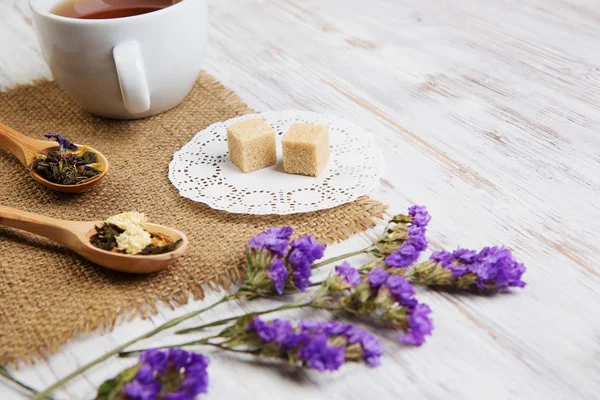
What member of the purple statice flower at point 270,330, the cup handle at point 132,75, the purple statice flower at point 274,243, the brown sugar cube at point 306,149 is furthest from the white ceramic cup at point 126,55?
the purple statice flower at point 270,330

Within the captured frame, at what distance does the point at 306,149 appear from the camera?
3.15ft

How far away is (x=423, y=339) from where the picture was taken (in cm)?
73

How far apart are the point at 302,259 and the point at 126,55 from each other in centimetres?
44

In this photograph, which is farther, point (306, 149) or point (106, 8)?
point (106, 8)

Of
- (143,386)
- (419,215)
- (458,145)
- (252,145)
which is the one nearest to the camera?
(143,386)

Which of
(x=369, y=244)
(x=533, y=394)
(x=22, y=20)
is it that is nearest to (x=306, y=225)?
(x=369, y=244)

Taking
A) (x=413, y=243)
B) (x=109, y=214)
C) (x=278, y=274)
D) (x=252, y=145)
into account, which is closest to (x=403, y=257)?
(x=413, y=243)

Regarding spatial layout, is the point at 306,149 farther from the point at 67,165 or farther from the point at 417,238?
the point at 67,165

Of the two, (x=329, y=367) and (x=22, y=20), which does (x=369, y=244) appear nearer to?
(x=329, y=367)

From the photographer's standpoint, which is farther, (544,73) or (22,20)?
(22,20)

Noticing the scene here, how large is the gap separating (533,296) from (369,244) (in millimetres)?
197

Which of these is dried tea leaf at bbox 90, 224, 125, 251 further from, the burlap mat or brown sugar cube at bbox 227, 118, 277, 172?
brown sugar cube at bbox 227, 118, 277, 172

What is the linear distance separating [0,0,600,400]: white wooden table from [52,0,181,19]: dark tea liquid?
0.65ft

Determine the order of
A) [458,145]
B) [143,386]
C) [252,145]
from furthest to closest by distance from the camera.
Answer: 1. [458,145]
2. [252,145]
3. [143,386]
